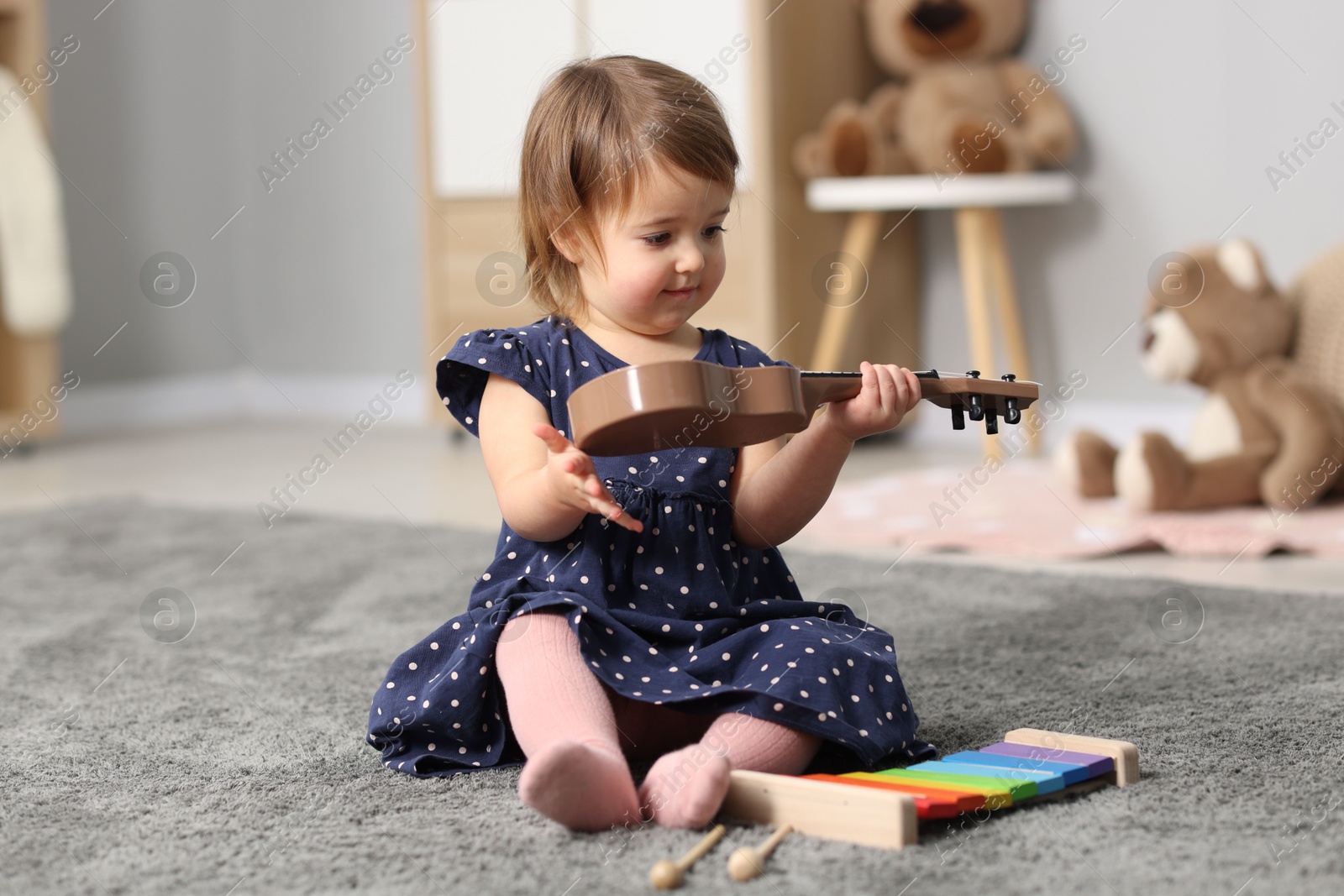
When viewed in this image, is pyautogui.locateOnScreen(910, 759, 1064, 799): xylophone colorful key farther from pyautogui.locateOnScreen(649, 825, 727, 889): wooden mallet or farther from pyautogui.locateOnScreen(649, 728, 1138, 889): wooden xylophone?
pyautogui.locateOnScreen(649, 825, 727, 889): wooden mallet

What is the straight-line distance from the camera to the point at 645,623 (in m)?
0.90

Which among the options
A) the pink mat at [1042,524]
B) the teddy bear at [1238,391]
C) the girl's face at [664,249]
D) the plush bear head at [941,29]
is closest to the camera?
the girl's face at [664,249]

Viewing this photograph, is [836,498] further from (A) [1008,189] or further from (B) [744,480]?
(B) [744,480]

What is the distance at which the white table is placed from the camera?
2305 millimetres

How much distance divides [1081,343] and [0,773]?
78.5 inches

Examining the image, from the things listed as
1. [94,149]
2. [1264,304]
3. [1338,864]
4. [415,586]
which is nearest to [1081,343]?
[1264,304]

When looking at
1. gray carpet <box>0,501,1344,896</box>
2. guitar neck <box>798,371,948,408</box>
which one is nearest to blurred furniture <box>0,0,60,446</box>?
gray carpet <box>0,501,1344,896</box>

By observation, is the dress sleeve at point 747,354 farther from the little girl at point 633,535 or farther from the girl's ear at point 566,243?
the girl's ear at point 566,243

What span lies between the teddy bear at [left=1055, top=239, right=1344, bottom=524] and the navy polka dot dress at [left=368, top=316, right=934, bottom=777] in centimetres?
98

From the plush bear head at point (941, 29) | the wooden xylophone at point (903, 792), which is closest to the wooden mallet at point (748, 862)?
the wooden xylophone at point (903, 792)

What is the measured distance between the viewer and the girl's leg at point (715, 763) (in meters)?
0.76

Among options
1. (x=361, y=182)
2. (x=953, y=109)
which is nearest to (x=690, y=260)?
(x=953, y=109)

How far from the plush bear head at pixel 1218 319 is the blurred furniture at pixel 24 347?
6.57 feet

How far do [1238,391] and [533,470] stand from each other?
1.29 meters
